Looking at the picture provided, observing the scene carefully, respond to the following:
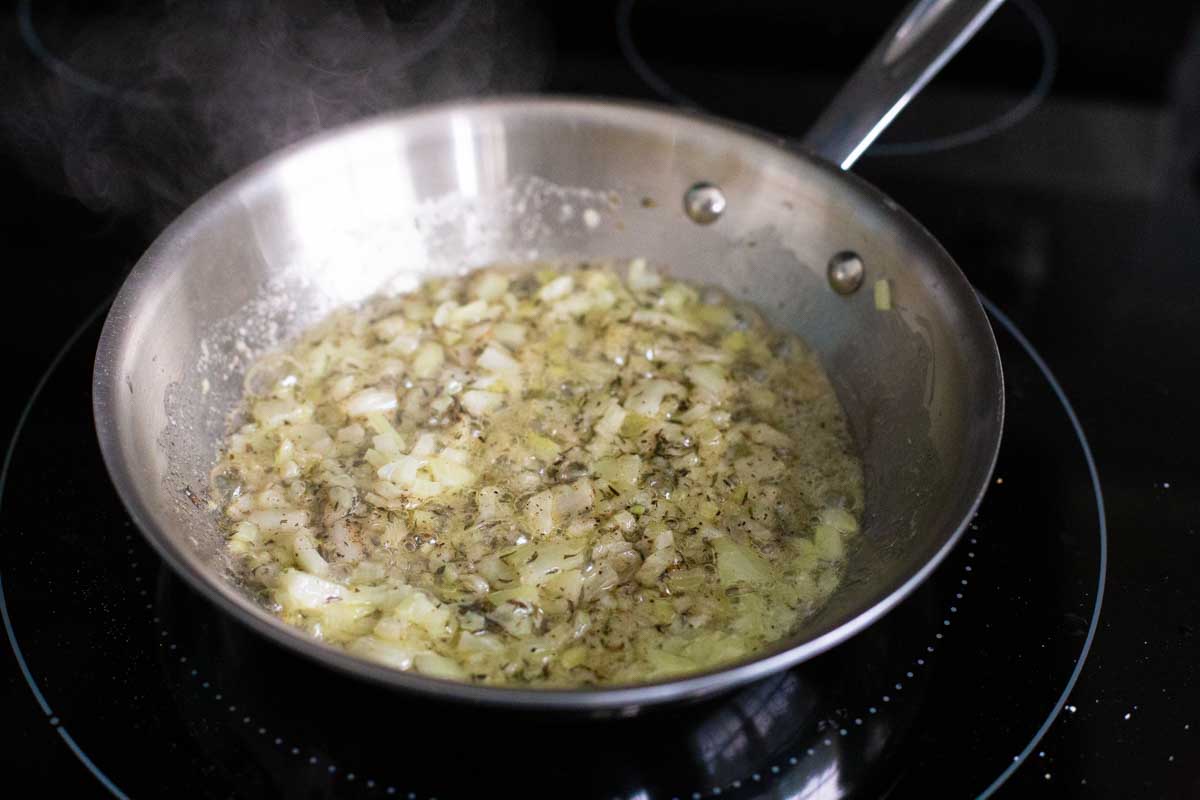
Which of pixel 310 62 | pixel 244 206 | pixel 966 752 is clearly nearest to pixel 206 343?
pixel 244 206

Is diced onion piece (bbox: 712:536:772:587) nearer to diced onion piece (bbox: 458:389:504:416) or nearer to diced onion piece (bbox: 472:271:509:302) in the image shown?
diced onion piece (bbox: 458:389:504:416)

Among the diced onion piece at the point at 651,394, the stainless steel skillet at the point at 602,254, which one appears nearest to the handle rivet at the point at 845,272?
the stainless steel skillet at the point at 602,254

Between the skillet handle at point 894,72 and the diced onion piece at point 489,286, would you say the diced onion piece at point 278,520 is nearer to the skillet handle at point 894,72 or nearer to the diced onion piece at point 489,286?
the diced onion piece at point 489,286

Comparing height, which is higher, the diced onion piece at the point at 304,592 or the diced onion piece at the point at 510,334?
the diced onion piece at the point at 510,334

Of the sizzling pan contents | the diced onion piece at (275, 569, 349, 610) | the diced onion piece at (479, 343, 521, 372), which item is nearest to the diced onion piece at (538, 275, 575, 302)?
the sizzling pan contents

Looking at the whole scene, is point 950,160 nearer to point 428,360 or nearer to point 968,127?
point 968,127

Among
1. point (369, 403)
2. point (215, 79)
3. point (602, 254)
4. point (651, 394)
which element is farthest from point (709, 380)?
point (215, 79)
